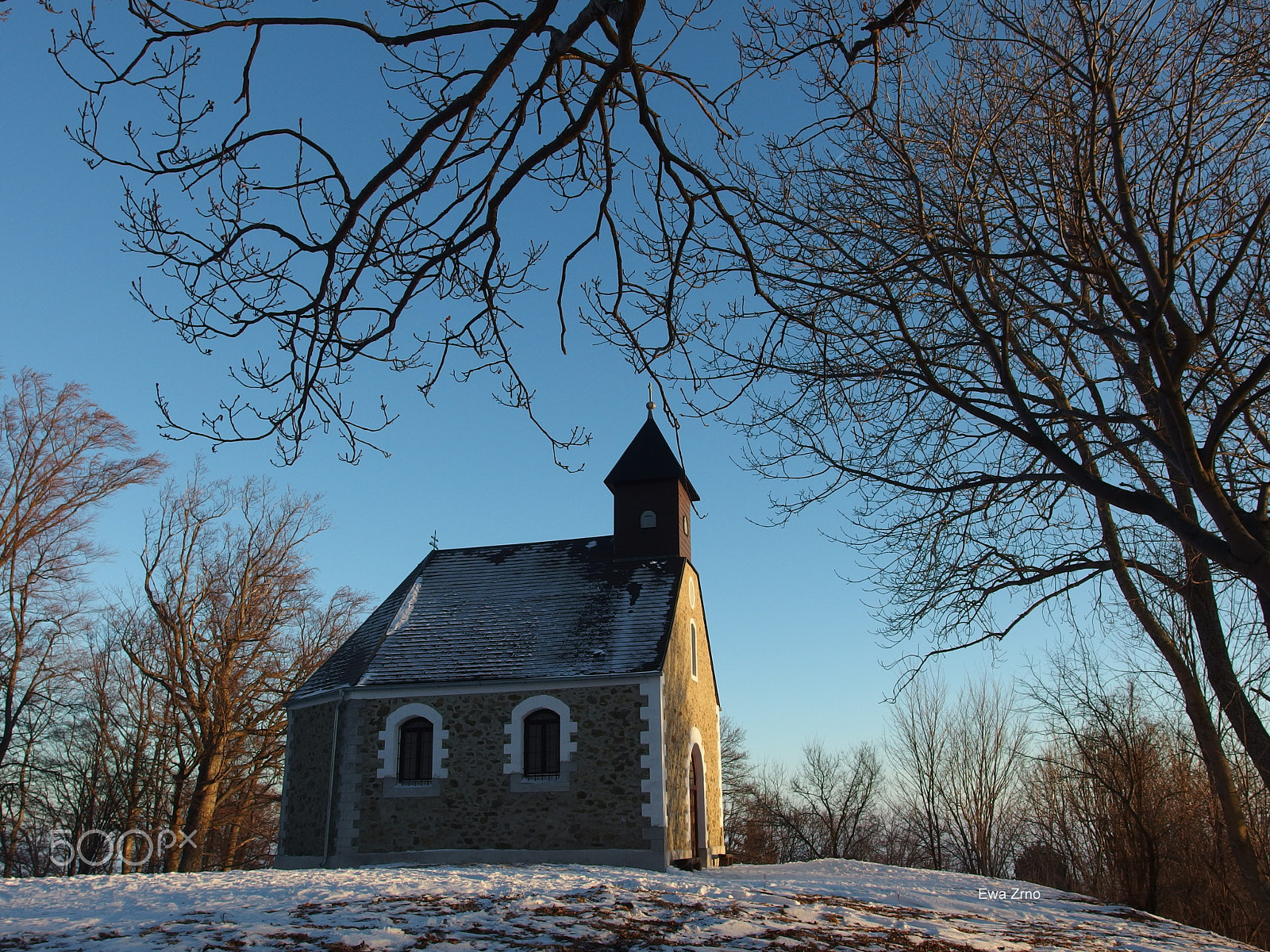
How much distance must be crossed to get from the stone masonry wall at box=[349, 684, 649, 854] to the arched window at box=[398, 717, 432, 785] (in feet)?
1.13

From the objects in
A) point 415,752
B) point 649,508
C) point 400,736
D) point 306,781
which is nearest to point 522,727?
point 415,752

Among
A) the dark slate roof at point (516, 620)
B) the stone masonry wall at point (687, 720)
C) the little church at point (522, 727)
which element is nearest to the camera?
the little church at point (522, 727)

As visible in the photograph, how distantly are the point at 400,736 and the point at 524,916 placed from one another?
10.2 meters

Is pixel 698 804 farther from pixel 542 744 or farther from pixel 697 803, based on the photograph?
pixel 542 744

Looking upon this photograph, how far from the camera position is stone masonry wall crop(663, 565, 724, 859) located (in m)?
16.1

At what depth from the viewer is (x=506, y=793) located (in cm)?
1570

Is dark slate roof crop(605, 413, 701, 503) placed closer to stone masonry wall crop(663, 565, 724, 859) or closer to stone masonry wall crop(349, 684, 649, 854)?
stone masonry wall crop(663, 565, 724, 859)

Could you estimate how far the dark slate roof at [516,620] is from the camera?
54.4 ft

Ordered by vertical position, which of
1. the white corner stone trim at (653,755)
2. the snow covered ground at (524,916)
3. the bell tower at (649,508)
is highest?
the bell tower at (649,508)

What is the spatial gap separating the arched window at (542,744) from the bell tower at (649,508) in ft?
14.1

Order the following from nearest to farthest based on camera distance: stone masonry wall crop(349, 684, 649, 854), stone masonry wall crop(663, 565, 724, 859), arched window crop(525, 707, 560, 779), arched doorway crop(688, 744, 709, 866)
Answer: stone masonry wall crop(349, 684, 649, 854)
arched window crop(525, 707, 560, 779)
stone masonry wall crop(663, 565, 724, 859)
arched doorway crop(688, 744, 709, 866)

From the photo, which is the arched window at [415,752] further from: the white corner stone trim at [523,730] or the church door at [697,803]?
the church door at [697,803]

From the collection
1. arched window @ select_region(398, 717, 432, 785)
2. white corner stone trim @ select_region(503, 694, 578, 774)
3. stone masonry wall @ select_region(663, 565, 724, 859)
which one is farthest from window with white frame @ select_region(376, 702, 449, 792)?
stone masonry wall @ select_region(663, 565, 724, 859)

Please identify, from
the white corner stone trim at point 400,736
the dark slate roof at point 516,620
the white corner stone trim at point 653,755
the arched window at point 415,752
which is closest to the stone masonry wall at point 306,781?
the dark slate roof at point 516,620
